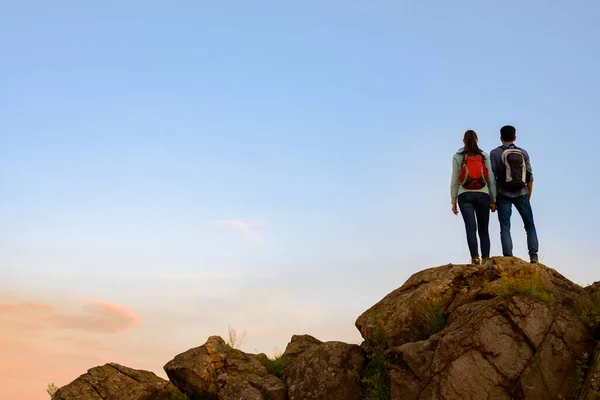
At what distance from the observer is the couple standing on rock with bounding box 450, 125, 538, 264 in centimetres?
1836

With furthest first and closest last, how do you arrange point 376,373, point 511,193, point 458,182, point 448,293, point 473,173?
point 511,193
point 458,182
point 473,173
point 448,293
point 376,373

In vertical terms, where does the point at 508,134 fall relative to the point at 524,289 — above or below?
above

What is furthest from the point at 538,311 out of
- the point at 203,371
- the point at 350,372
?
the point at 203,371

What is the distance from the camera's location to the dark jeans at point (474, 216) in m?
18.3

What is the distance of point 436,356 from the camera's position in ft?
49.0

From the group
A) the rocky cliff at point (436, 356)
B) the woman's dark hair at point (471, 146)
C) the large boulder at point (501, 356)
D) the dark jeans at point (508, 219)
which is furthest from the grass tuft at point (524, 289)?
the woman's dark hair at point (471, 146)

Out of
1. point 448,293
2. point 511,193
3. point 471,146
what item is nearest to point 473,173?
point 471,146

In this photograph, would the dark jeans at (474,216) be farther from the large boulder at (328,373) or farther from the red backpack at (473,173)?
the large boulder at (328,373)

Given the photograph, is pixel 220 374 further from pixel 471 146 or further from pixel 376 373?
pixel 471 146

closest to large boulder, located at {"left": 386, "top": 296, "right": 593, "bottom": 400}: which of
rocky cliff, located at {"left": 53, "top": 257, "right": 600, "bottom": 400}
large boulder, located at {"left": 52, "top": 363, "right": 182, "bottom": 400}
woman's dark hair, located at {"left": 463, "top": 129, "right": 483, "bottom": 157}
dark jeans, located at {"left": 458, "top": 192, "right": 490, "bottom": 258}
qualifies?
rocky cliff, located at {"left": 53, "top": 257, "right": 600, "bottom": 400}

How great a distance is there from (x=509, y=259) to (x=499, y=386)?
423 cm

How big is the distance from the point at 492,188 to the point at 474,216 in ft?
3.47

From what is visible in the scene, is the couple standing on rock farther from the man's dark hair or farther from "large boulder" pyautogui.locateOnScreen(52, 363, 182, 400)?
"large boulder" pyautogui.locateOnScreen(52, 363, 182, 400)

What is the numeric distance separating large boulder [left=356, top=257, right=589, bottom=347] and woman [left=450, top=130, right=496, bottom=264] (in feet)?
3.37
